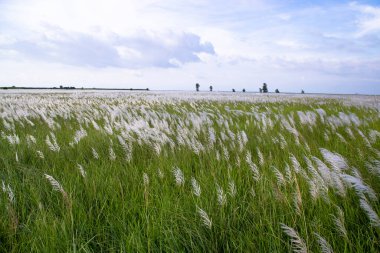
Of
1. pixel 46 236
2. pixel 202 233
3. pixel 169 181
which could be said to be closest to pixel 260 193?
pixel 202 233

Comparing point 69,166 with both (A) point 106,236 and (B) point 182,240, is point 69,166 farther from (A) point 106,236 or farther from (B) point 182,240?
(B) point 182,240

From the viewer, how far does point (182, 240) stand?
1.69 meters

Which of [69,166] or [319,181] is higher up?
[319,181]

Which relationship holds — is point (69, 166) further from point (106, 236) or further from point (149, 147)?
point (106, 236)

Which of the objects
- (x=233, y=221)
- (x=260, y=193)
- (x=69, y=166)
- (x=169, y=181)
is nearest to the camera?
(x=233, y=221)

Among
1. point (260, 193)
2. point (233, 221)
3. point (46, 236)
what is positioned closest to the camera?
point (46, 236)

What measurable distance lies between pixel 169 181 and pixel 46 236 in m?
1.09

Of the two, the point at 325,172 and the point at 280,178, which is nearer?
the point at 325,172

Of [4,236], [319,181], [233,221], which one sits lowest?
[4,236]

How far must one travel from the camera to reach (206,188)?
2.16 metres

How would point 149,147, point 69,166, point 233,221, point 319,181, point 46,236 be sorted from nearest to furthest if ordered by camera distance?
point 46,236, point 233,221, point 319,181, point 69,166, point 149,147

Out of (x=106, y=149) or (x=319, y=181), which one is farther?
(x=106, y=149)

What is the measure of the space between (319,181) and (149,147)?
223 centimetres

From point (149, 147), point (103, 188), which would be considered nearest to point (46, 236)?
point (103, 188)
